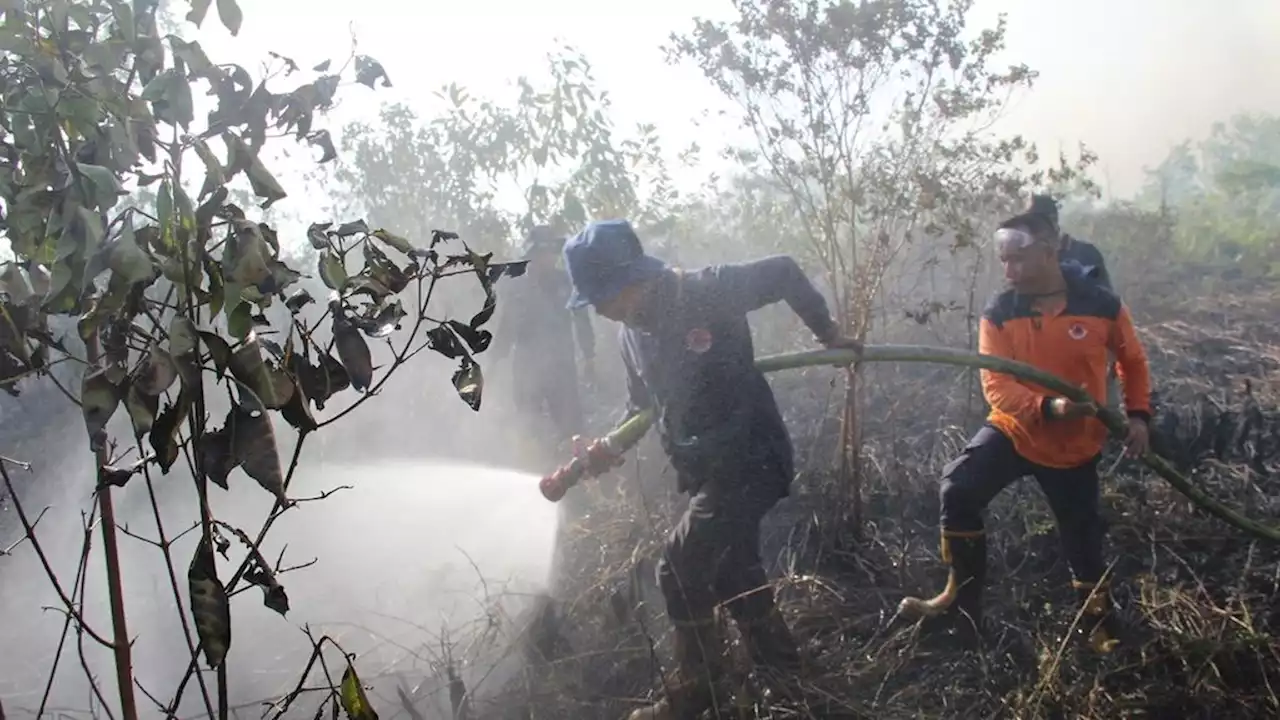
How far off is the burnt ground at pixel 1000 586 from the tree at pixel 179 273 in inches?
70.5

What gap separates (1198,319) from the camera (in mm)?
5938

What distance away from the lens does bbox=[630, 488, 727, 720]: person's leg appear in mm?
3367

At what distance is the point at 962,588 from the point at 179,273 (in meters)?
3.17

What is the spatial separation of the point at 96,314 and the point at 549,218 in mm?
7110

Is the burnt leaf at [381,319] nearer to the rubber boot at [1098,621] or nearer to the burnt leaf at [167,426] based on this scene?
the burnt leaf at [167,426]

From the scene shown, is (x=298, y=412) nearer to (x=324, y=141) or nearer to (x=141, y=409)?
(x=141, y=409)

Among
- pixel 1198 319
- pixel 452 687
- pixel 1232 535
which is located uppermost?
pixel 1198 319

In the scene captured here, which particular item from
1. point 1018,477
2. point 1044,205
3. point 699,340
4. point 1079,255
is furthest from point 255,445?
point 1079,255

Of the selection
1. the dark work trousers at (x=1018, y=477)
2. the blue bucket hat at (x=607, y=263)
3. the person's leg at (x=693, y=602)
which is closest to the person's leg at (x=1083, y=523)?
the dark work trousers at (x=1018, y=477)

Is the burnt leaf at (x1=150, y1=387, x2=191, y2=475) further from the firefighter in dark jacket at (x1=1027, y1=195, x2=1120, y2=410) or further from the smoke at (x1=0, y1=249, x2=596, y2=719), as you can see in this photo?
the firefighter in dark jacket at (x1=1027, y1=195, x2=1120, y2=410)

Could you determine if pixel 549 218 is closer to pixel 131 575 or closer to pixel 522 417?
pixel 522 417

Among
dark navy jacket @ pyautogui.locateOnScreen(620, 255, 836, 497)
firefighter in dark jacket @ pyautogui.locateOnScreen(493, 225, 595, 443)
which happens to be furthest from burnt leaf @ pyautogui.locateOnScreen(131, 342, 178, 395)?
firefighter in dark jacket @ pyautogui.locateOnScreen(493, 225, 595, 443)

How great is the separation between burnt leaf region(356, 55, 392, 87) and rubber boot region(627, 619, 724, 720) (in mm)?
2256

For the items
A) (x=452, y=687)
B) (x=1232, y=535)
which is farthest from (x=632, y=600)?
(x=1232, y=535)
